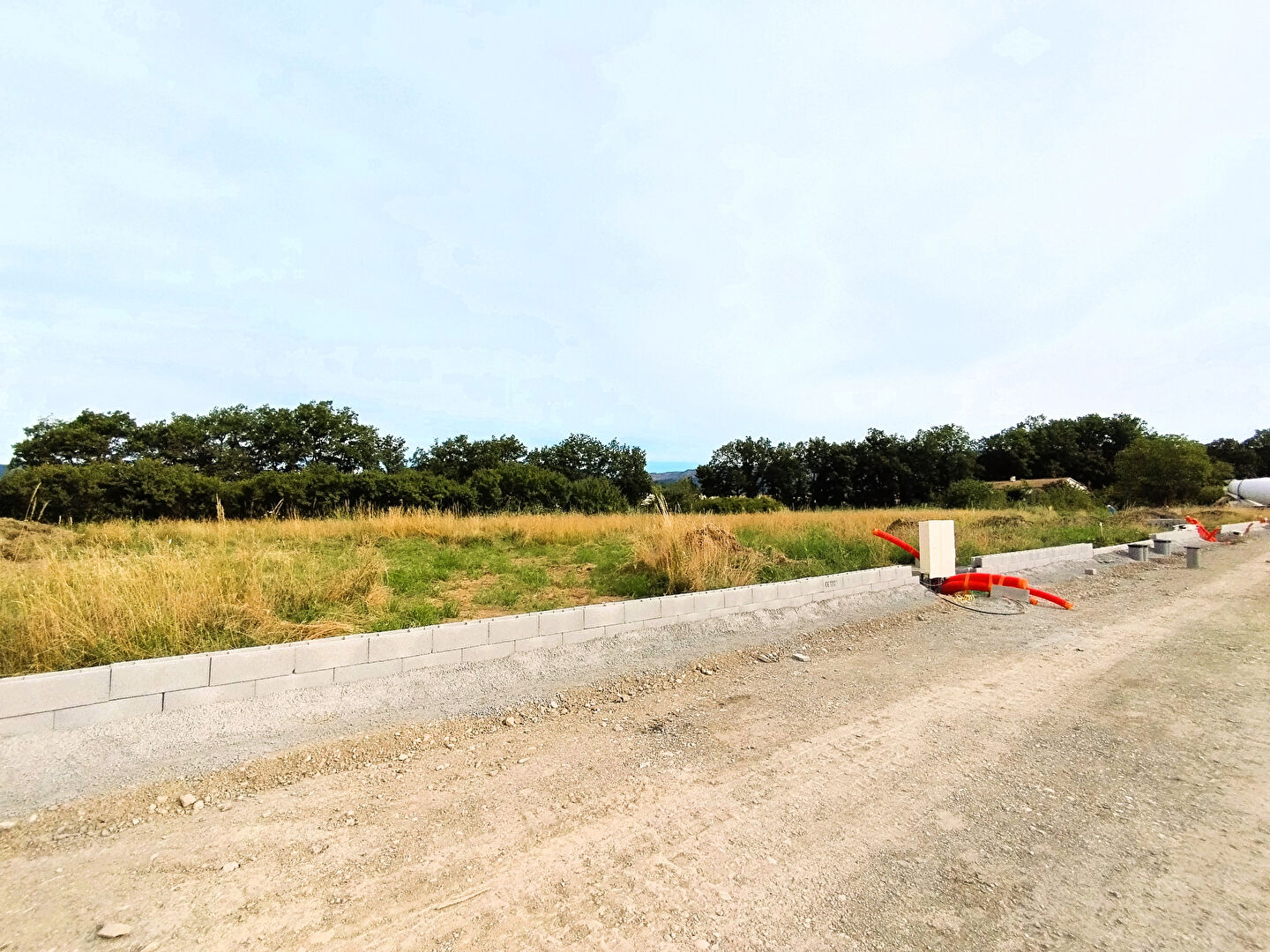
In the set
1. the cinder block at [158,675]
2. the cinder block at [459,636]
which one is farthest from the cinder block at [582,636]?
the cinder block at [158,675]

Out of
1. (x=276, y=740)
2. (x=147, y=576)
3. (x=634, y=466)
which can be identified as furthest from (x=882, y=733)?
(x=634, y=466)

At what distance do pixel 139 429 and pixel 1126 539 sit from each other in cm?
4895

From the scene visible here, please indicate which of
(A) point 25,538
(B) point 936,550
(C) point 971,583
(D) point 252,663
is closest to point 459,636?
(D) point 252,663

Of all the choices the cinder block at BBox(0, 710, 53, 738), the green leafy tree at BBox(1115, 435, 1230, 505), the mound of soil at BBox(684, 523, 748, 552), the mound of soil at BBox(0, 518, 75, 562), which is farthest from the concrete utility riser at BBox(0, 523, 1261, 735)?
the green leafy tree at BBox(1115, 435, 1230, 505)

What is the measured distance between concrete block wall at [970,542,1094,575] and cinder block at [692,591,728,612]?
587 centimetres

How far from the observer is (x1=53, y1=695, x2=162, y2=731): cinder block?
124 inches

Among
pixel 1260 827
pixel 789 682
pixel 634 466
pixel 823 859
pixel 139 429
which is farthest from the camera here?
pixel 634 466

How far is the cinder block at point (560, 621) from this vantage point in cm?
504

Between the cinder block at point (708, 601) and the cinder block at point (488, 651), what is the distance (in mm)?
2109

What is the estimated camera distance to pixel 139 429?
3666 cm

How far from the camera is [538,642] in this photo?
197 inches

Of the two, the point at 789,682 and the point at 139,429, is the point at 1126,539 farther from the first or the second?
the point at 139,429

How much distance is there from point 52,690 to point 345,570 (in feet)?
10.1

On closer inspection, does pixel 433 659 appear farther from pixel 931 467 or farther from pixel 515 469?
pixel 931 467
